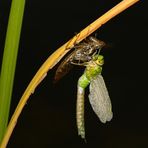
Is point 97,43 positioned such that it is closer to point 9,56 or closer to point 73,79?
point 9,56

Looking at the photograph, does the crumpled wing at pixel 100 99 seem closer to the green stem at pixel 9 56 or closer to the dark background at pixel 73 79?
the green stem at pixel 9 56

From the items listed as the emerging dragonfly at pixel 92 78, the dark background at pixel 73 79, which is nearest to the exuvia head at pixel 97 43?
the emerging dragonfly at pixel 92 78

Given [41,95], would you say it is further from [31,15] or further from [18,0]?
[18,0]

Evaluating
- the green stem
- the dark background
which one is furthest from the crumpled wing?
the dark background

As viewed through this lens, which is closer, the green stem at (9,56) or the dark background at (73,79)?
the green stem at (9,56)

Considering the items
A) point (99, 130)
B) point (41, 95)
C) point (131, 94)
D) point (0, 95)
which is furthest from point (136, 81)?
point (0, 95)

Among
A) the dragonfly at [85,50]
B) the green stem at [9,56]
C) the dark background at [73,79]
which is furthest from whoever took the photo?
the dark background at [73,79]

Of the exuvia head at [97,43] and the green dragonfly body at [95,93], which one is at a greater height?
the exuvia head at [97,43]
